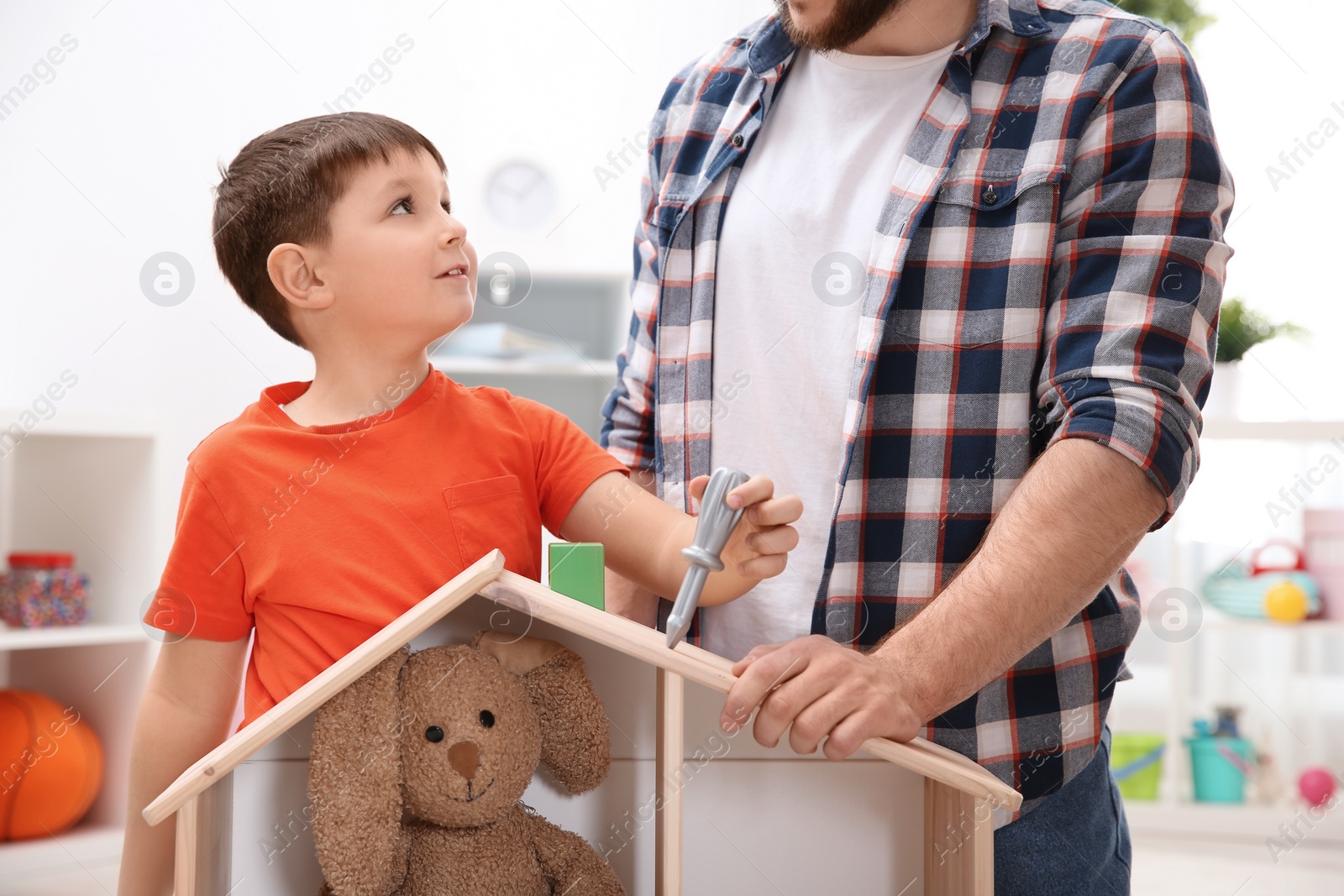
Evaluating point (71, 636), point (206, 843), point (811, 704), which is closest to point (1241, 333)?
point (811, 704)

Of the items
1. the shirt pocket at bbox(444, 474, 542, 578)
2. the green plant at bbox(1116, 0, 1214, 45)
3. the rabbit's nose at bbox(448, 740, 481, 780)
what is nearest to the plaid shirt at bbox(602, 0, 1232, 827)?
the shirt pocket at bbox(444, 474, 542, 578)

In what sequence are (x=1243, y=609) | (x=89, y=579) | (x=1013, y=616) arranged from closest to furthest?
(x=1013, y=616) < (x=89, y=579) < (x=1243, y=609)

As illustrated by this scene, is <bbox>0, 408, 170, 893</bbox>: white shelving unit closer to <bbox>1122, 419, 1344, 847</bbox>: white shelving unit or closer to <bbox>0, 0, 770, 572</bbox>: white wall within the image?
<bbox>0, 0, 770, 572</bbox>: white wall

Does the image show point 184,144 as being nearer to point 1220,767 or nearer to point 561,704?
point 561,704

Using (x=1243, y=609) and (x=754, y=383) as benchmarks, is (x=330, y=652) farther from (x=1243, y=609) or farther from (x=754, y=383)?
(x=1243, y=609)

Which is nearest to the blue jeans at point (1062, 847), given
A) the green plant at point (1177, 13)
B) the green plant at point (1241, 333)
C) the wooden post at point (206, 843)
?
the wooden post at point (206, 843)

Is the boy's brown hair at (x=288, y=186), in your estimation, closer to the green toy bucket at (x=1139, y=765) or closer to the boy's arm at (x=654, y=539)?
the boy's arm at (x=654, y=539)

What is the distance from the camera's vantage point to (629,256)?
3473 millimetres

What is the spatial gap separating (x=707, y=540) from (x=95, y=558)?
95.9 inches

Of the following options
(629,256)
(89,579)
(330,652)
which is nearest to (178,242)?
(89,579)

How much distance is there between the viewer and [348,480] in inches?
30.8

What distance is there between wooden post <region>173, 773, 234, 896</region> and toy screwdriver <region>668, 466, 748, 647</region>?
0.94 ft

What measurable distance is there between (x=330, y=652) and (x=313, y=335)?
0.27m

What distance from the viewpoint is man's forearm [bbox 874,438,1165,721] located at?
0.80 meters
